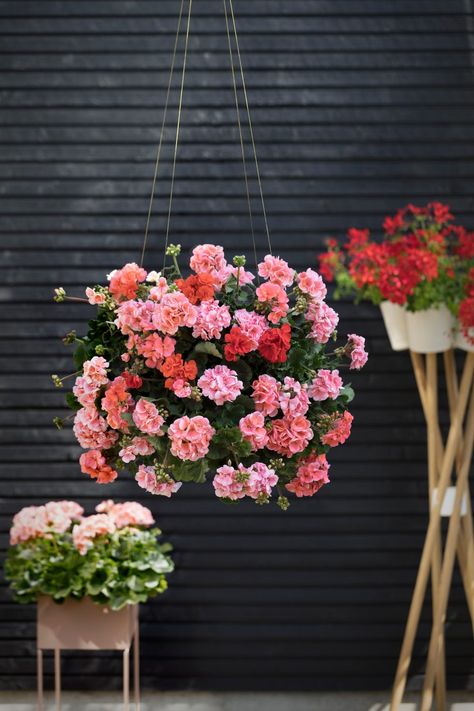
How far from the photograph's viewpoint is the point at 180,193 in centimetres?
421

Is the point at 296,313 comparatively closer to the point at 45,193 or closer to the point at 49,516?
the point at 49,516

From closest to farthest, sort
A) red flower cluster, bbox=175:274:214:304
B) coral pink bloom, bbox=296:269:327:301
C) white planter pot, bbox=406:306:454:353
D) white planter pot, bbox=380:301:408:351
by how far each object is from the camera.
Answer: red flower cluster, bbox=175:274:214:304, coral pink bloom, bbox=296:269:327:301, white planter pot, bbox=406:306:454:353, white planter pot, bbox=380:301:408:351

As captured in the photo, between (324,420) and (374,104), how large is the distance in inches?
96.7

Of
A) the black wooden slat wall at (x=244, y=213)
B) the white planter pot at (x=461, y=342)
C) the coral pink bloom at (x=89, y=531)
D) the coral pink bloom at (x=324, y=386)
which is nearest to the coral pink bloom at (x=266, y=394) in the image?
the coral pink bloom at (x=324, y=386)

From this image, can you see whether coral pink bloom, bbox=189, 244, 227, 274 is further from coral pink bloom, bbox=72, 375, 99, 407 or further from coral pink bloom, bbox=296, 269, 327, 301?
coral pink bloom, bbox=72, 375, 99, 407

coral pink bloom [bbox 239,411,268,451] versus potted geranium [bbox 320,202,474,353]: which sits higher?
potted geranium [bbox 320,202,474,353]

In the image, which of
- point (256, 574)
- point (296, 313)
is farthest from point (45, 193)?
point (296, 313)

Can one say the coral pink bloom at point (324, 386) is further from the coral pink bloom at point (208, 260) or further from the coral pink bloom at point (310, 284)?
the coral pink bloom at point (208, 260)

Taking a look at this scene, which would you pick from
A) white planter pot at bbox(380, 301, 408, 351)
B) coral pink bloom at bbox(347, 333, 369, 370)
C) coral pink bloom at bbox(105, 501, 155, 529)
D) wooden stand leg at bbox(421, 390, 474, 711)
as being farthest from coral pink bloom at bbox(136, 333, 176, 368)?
wooden stand leg at bbox(421, 390, 474, 711)

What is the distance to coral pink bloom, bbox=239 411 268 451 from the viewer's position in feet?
6.50

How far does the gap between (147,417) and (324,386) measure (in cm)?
39

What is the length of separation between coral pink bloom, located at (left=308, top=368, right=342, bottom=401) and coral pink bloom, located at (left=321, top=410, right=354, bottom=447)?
56mm

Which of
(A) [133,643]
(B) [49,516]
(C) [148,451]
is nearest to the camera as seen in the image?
(C) [148,451]

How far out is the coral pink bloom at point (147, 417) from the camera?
1.98 m
